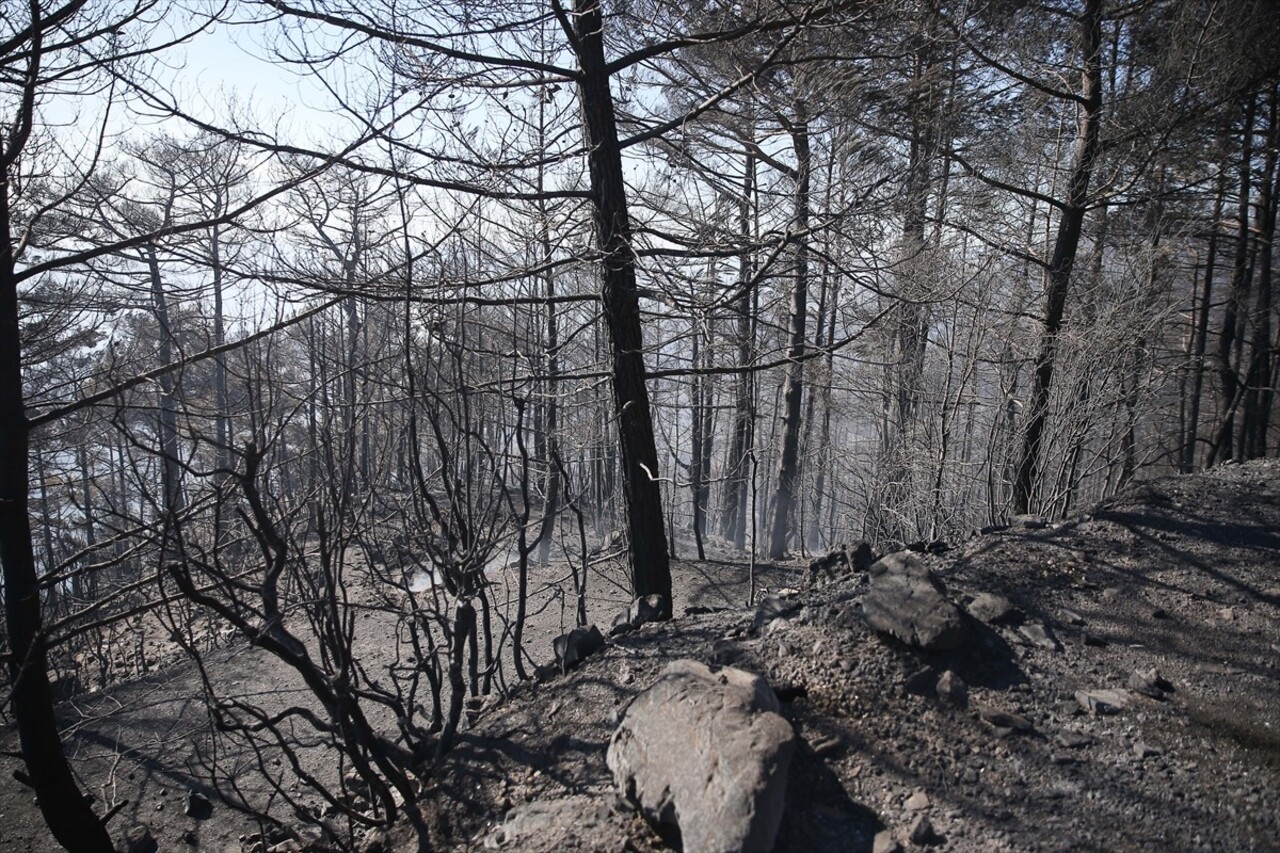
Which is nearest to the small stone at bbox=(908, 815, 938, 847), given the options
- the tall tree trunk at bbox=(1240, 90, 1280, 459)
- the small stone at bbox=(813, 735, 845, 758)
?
the small stone at bbox=(813, 735, 845, 758)

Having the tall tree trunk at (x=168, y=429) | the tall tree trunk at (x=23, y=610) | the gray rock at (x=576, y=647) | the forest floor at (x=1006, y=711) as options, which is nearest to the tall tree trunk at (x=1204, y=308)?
the forest floor at (x=1006, y=711)

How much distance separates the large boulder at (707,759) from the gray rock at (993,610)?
→ 1.24m

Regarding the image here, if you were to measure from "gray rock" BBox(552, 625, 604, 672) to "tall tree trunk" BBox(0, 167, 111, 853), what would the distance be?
9.46 feet

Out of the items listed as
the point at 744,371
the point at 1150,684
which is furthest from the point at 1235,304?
the point at 1150,684

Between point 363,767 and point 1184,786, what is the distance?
307cm

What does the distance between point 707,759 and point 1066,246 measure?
6853 mm

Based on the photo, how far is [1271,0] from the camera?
8.36m

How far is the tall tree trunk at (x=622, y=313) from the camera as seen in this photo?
475 centimetres

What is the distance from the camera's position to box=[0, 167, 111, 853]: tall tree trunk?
412 cm

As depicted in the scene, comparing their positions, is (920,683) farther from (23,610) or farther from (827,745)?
(23,610)

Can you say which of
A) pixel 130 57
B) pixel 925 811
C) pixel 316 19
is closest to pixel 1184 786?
pixel 925 811

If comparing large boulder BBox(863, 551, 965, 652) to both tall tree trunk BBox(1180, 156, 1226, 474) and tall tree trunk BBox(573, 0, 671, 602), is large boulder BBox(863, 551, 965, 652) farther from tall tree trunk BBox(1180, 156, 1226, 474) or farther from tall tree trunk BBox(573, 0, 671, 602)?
tall tree trunk BBox(1180, 156, 1226, 474)

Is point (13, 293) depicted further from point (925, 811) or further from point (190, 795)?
point (925, 811)

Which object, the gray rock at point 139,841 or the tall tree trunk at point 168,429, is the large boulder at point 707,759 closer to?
the tall tree trunk at point 168,429
